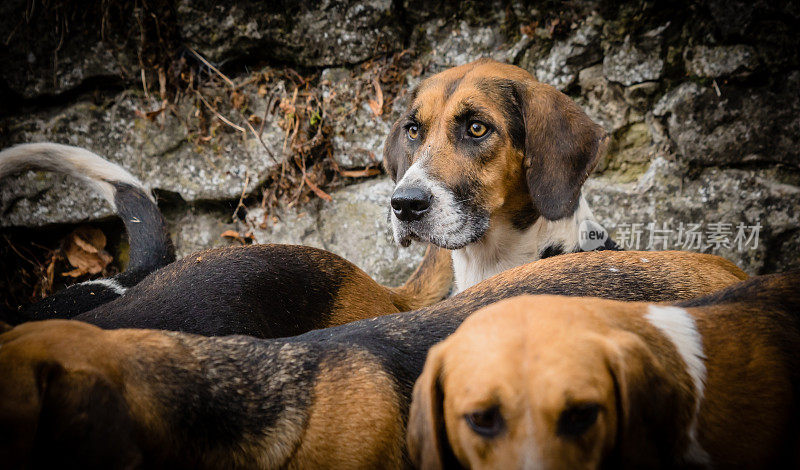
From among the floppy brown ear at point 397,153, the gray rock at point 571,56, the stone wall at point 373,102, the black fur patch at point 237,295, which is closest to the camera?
the black fur patch at point 237,295

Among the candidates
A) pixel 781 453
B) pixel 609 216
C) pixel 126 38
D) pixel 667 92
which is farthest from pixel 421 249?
pixel 781 453

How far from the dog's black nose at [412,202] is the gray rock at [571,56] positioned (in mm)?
2226

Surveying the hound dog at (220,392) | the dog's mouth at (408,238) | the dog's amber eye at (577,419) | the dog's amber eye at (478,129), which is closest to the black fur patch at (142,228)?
the dog's mouth at (408,238)

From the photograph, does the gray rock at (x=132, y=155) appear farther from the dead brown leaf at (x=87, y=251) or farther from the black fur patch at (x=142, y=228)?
the black fur patch at (x=142, y=228)

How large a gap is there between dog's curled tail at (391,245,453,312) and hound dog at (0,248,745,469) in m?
1.51

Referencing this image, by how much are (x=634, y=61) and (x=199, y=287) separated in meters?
3.62

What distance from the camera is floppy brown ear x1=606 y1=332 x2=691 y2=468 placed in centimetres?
158

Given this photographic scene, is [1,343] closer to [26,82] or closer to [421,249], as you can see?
[421,249]

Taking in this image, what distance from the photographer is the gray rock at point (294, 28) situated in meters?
4.86

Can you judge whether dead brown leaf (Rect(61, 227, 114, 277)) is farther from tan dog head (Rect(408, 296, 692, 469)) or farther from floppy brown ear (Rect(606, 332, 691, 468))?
floppy brown ear (Rect(606, 332, 691, 468))

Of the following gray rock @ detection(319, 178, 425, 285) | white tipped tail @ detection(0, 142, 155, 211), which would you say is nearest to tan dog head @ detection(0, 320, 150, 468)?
white tipped tail @ detection(0, 142, 155, 211)

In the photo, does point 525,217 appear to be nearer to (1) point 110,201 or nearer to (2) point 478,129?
(2) point 478,129

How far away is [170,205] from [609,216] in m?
3.82

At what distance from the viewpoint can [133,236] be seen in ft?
11.7
